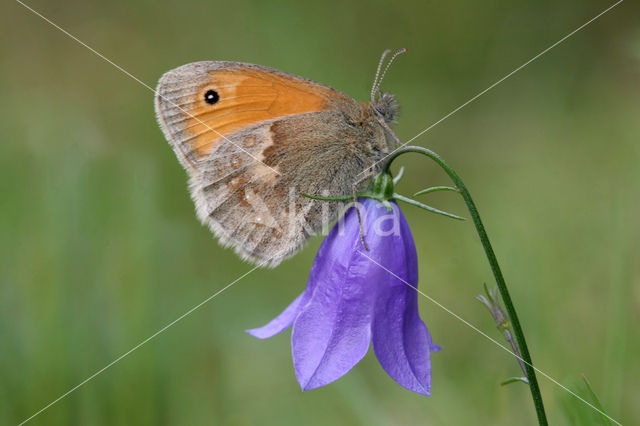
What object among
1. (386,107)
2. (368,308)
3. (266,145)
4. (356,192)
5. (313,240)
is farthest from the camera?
(313,240)

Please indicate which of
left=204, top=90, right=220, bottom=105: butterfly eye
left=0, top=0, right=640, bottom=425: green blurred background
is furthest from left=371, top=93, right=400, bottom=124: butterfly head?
left=0, top=0, right=640, bottom=425: green blurred background

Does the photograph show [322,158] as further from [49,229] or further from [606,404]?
[49,229]

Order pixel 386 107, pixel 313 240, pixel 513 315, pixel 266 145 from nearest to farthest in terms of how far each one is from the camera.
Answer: pixel 513 315 → pixel 386 107 → pixel 266 145 → pixel 313 240

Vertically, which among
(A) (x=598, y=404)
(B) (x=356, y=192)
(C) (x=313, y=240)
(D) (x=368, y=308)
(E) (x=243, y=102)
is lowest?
(A) (x=598, y=404)

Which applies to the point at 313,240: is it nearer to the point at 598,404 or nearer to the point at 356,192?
the point at 356,192

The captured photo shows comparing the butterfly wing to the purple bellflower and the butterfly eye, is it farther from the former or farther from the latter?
the purple bellflower

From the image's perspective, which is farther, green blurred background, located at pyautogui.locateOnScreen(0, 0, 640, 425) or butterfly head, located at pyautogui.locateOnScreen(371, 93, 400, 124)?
green blurred background, located at pyautogui.locateOnScreen(0, 0, 640, 425)

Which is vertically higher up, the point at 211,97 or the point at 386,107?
the point at 211,97

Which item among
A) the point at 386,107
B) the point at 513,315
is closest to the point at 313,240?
the point at 386,107
